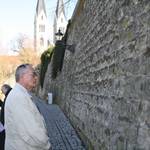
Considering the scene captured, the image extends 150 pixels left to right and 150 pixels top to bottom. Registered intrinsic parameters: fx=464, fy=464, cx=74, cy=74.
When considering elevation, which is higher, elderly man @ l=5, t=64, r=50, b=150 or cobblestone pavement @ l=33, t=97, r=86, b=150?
→ elderly man @ l=5, t=64, r=50, b=150

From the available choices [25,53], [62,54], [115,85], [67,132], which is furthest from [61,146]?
[25,53]

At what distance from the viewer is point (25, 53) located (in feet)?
Result: 184

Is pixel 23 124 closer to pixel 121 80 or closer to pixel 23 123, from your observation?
pixel 23 123

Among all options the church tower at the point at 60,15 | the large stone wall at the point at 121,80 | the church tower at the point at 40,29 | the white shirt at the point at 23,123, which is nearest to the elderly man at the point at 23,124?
the white shirt at the point at 23,123

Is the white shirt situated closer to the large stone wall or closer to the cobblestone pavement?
the large stone wall

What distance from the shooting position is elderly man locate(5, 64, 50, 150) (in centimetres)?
447

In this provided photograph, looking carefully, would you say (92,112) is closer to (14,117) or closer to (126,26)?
(126,26)

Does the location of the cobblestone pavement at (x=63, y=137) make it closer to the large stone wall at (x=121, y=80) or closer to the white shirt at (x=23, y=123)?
the large stone wall at (x=121, y=80)

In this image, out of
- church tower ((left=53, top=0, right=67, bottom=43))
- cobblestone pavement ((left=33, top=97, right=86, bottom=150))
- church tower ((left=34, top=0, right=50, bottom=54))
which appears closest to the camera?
cobblestone pavement ((left=33, top=97, right=86, bottom=150))

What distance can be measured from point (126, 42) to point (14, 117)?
192cm

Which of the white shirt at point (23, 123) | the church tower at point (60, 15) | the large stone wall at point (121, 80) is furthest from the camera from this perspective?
the church tower at point (60, 15)

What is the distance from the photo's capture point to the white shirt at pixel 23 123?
4469 millimetres

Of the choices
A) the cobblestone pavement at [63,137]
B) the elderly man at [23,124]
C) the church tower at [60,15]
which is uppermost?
the church tower at [60,15]

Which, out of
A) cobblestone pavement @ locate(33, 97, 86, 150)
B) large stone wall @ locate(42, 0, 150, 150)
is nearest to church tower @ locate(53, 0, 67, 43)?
cobblestone pavement @ locate(33, 97, 86, 150)
